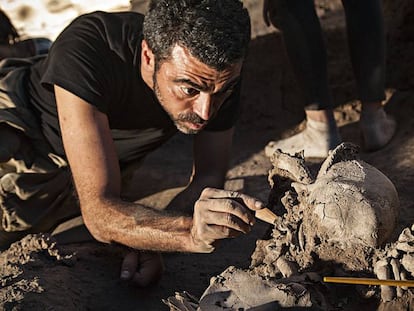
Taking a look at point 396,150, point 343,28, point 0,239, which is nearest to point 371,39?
point 396,150

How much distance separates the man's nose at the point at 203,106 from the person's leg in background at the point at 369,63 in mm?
1226

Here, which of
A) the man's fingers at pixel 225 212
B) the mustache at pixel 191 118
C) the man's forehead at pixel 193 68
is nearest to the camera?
the man's fingers at pixel 225 212

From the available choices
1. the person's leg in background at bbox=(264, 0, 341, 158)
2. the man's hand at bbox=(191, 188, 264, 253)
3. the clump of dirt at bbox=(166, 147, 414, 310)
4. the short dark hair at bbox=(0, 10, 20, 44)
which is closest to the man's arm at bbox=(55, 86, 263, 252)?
the man's hand at bbox=(191, 188, 264, 253)

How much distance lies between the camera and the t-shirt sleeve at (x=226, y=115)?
263cm

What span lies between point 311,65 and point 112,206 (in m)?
1.46

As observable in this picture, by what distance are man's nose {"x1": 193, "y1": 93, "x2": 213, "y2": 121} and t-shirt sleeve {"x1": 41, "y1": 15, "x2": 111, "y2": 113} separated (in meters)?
0.37

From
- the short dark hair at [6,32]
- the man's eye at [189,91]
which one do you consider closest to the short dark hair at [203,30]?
the man's eye at [189,91]

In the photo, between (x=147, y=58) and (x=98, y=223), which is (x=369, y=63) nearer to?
(x=147, y=58)

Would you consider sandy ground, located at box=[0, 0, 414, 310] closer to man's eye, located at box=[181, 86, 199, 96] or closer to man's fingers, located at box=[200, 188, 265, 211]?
man's fingers, located at box=[200, 188, 265, 211]

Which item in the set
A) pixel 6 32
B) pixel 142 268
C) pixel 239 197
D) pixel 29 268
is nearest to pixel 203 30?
pixel 239 197

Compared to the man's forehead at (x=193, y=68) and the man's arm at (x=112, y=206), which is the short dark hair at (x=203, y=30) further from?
the man's arm at (x=112, y=206)

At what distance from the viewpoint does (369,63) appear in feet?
10.2

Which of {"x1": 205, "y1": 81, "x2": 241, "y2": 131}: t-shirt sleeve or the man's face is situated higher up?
the man's face

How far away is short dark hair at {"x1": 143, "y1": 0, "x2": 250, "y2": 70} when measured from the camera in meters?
2.05
